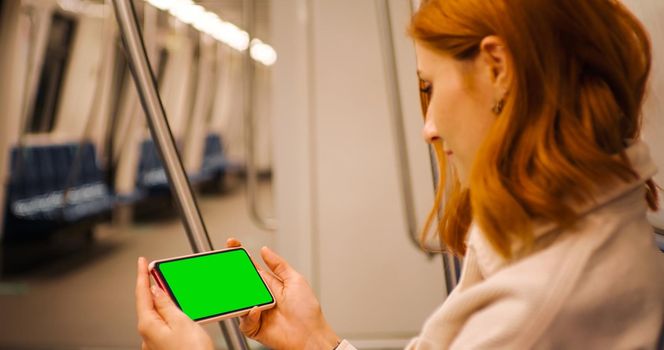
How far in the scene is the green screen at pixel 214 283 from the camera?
961 millimetres

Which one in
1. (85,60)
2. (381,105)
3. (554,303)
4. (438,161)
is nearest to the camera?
(554,303)

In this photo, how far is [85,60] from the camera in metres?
6.13

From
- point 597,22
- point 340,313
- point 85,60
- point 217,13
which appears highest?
point 217,13

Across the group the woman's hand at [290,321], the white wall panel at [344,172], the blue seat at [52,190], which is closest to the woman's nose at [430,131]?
the woman's hand at [290,321]

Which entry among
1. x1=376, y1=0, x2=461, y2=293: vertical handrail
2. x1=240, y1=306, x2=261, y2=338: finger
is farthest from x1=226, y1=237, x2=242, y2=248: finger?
x1=376, y1=0, x2=461, y2=293: vertical handrail

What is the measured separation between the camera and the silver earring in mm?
777

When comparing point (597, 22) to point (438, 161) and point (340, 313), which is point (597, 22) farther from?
point (340, 313)

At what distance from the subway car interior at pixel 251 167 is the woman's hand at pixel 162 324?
115 millimetres

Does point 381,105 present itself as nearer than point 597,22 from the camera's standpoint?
No

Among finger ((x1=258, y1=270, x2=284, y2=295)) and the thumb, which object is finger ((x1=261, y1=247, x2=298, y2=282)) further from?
the thumb

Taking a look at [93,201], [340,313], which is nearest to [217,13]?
[93,201]

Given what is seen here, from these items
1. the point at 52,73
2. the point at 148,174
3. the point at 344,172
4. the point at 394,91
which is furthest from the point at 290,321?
the point at 148,174

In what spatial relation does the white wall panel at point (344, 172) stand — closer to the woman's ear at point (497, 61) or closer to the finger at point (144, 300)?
the finger at point (144, 300)

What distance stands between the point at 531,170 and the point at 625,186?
0.35 ft
